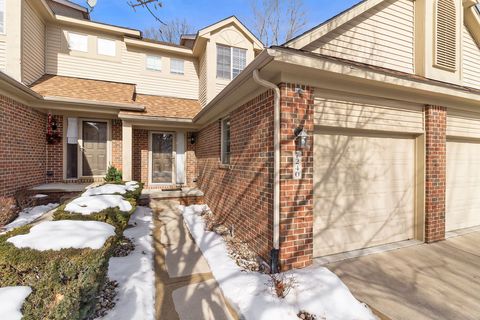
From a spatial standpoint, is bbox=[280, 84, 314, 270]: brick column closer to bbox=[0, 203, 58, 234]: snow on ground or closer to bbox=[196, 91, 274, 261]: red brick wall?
bbox=[196, 91, 274, 261]: red brick wall

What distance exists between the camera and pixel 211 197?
23.7 ft

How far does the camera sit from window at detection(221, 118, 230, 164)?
6039 mm

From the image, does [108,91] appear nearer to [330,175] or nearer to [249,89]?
[249,89]

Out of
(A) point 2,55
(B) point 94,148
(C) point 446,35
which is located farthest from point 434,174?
(A) point 2,55

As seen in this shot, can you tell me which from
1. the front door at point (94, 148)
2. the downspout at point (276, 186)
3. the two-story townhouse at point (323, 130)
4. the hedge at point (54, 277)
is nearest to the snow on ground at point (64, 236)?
the hedge at point (54, 277)

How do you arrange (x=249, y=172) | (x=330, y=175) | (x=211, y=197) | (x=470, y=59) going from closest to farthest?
(x=330, y=175)
(x=249, y=172)
(x=470, y=59)
(x=211, y=197)

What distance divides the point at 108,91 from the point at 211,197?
5475 millimetres

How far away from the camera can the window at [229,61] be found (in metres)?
9.83

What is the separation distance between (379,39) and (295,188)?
3.78 metres

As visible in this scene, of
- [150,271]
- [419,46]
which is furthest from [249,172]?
[419,46]

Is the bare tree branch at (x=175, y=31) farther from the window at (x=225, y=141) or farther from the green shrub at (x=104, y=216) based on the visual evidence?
the green shrub at (x=104, y=216)

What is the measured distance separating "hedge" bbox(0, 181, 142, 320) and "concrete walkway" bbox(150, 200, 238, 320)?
107cm

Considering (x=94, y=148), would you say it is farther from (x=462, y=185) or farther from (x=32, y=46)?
(x=462, y=185)

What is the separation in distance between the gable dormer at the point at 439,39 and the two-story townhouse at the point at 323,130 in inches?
1.0
